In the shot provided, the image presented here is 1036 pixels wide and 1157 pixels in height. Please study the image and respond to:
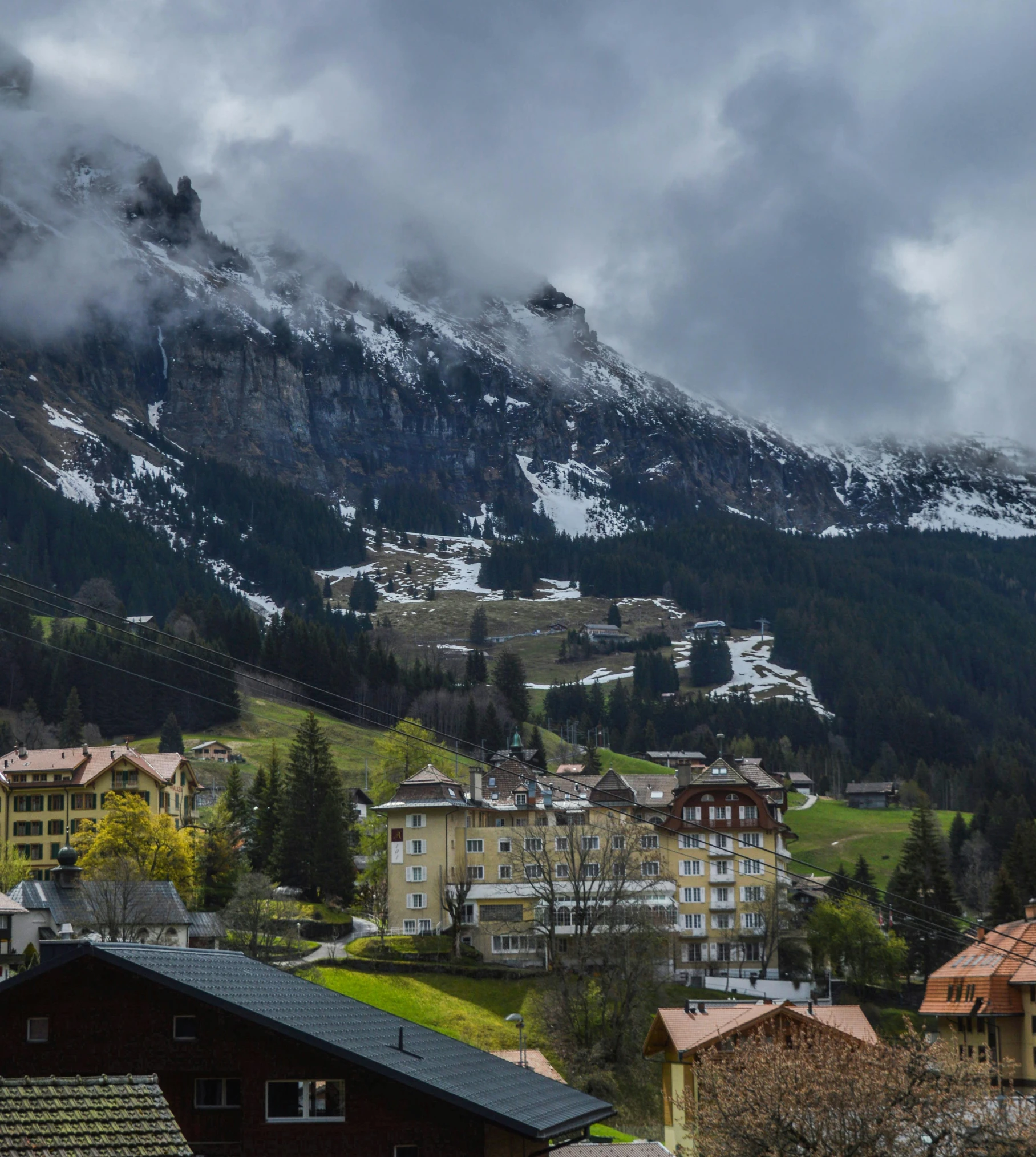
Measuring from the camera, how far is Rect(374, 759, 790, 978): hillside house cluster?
93312mm

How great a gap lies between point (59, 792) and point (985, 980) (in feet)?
241

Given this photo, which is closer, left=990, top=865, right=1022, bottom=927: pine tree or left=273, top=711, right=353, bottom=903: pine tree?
left=990, top=865, right=1022, bottom=927: pine tree

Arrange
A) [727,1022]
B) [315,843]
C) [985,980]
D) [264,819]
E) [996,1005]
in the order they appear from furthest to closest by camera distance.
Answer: [264,819], [315,843], [985,980], [996,1005], [727,1022]

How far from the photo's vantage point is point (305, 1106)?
2966 centimetres

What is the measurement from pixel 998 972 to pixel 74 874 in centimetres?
4954

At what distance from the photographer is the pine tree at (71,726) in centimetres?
14950

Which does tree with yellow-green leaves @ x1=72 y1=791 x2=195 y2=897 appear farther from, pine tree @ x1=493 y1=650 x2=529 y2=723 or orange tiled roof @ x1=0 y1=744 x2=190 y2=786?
pine tree @ x1=493 y1=650 x2=529 y2=723

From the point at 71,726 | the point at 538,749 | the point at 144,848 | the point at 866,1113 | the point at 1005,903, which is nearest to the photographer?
the point at 866,1113

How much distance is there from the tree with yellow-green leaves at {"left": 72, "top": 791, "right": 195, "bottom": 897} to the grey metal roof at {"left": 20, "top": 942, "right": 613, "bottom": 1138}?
199 ft

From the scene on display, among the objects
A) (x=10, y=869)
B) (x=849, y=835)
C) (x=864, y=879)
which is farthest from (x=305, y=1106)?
(x=849, y=835)

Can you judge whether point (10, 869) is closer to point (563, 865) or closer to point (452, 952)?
point (452, 952)

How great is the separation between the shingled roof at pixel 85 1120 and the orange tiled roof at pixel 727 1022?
34217 millimetres

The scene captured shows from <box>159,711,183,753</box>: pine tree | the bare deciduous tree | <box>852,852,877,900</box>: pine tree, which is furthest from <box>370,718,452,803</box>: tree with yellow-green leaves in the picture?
the bare deciduous tree

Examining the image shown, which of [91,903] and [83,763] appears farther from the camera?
[83,763]
